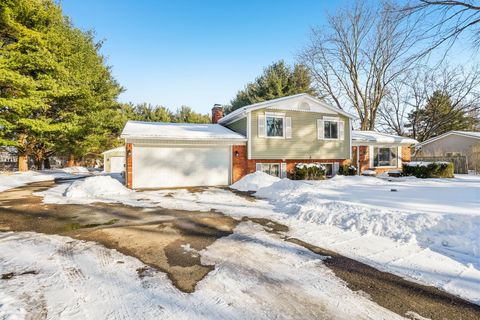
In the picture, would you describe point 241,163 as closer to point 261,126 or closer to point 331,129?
point 261,126

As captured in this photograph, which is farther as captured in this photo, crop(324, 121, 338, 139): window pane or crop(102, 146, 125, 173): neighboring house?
crop(102, 146, 125, 173): neighboring house

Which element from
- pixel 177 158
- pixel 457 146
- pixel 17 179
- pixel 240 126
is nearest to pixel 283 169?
pixel 240 126

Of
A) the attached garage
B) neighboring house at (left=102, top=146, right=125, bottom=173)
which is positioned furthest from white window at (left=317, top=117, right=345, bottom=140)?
neighboring house at (left=102, top=146, right=125, bottom=173)

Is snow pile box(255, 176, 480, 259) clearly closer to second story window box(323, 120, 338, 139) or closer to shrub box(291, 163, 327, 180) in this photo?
shrub box(291, 163, 327, 180)

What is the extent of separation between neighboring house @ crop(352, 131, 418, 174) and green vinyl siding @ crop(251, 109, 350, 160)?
1.48 meters

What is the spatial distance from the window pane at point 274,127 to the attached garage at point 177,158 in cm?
175

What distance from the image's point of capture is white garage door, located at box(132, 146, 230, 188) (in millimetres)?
12211

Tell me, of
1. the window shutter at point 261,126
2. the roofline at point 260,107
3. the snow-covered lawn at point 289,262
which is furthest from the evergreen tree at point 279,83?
the snow-covered lawn at point 289,262

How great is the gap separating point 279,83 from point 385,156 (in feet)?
42.9

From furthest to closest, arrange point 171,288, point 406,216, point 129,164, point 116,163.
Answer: point 116,163 → point 129,164 → point 406,216 → point 171,288

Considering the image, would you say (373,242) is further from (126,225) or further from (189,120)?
(189,120)

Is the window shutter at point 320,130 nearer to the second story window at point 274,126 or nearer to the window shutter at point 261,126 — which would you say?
the second story window at point 274,126

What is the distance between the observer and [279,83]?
26.5 meters

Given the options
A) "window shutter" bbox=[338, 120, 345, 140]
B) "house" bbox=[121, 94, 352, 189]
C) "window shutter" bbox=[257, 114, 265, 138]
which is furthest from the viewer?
"window shutter" bbox=[338, 120, 345, 140]
